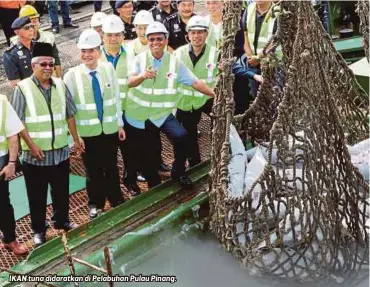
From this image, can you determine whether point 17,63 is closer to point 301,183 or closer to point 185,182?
point 185,182

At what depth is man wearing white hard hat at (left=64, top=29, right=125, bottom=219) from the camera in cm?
449

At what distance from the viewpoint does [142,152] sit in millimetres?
5059

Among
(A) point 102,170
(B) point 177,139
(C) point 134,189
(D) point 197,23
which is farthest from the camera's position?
(C) point 134,189

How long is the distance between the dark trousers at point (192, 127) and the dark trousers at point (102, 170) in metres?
0.80

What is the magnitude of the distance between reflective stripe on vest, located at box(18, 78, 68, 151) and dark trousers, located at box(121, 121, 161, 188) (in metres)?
0.75

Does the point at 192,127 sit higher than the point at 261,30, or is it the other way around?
the point at 261,30

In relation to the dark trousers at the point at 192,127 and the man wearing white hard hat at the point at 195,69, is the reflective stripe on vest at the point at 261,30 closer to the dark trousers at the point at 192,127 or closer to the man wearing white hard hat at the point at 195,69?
the man wearing white hard hat at the point at 195,69

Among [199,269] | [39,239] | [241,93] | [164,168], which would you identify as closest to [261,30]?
[241,93]

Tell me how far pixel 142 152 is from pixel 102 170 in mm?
409

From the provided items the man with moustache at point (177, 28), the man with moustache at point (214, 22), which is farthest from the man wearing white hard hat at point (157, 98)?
the man with moustache at point (177, 28)

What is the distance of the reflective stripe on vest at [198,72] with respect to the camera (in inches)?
205

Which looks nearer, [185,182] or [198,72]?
[185,182]

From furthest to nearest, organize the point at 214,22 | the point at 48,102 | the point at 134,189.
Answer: the point at 214,22
the point at 134,189
the point at 48,102

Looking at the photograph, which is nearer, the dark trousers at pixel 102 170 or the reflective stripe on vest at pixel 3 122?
the reflective stripe on vest at pixel 3 122
